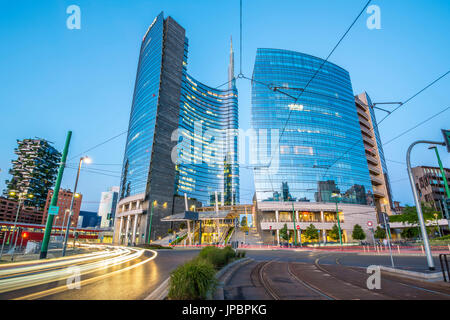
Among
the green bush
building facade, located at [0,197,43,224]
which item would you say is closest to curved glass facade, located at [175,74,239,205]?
building facade, located at [0,197,43,224]

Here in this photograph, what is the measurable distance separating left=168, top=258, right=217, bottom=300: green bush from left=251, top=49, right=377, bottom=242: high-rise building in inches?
2340

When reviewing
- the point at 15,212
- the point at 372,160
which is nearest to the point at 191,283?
the point at 372,160

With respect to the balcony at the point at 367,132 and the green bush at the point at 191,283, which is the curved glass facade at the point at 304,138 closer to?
the balcony at the point at 367,132

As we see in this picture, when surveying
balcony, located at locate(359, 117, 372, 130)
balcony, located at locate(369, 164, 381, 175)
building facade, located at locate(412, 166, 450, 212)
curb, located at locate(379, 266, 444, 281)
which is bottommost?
curb, located at locate(379, 266, 444, 281)

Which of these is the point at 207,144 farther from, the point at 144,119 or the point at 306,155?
the point at 306,155

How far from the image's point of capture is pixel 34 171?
136 m

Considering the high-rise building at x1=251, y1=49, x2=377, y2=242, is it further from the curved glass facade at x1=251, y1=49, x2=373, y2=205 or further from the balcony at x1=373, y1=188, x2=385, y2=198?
the balcony at x1=373, y1=188, x2=385, y2=198

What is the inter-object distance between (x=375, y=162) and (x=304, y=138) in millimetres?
36547

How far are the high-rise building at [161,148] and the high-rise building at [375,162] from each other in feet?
225

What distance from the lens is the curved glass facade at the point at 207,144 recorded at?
109163 millimetres

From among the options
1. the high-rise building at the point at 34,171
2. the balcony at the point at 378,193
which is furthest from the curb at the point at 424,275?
the high-rise building at the point at 34,171

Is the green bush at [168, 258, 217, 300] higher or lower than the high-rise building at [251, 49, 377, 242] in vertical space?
lower

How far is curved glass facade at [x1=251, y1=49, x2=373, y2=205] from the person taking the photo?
68750 millimetres

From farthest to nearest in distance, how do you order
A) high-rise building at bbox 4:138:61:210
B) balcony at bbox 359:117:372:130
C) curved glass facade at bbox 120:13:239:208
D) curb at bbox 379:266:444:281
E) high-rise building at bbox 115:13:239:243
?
high-rise building at bbox 4:138:61:210
balcony at bbox 359:117:372:130
curved glass facade at bbox 120:13:239:208
high-rise building at bbox 115:13:239:243
curb at bbox 379:266:444:281
